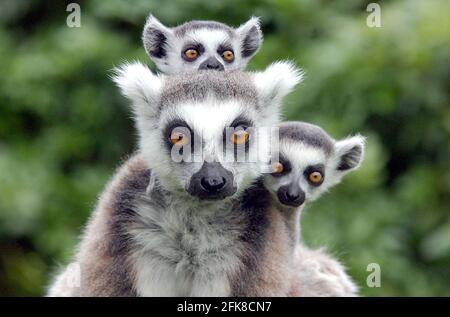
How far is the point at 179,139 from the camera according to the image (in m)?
4.05

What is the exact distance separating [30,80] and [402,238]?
3.54 metres

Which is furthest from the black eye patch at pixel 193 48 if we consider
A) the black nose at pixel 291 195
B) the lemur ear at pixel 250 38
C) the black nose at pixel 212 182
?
the black nose at pixel 212 182

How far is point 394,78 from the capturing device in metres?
7.83

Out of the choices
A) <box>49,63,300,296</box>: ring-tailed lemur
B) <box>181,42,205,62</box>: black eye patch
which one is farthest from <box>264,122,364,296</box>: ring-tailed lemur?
<box>181,42,205,62</box>: black eye patch

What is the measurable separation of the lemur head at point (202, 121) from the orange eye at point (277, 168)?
240 millimetres

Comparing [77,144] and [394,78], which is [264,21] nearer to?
[394,78]

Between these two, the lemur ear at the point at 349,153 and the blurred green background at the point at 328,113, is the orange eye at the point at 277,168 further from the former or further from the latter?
the blurred green background at the point at 328,113

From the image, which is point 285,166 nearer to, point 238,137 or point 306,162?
point 306,162

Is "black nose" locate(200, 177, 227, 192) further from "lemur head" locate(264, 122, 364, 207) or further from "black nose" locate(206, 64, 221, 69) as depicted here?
"black nose" locate(206, 64, 221, 69)

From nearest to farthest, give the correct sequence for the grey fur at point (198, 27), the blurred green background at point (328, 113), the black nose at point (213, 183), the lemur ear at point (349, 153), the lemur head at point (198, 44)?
the black nose at point (213, 183) < the lemur ear at point (349, 153) < the lemur head at point (198, 44) < the grey fur at point (198, 27) < the blurred green background at point (328, 113)

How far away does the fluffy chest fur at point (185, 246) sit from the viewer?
416 cm

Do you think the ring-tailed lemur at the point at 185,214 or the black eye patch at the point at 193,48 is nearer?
the ring-tailed lemur at the point at 185,214

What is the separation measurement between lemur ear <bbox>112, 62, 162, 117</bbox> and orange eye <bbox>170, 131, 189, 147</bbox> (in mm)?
204

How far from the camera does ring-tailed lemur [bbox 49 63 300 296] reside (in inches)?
160
